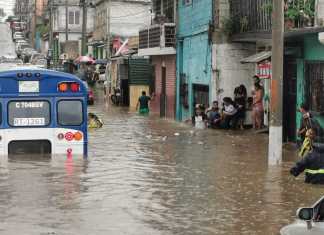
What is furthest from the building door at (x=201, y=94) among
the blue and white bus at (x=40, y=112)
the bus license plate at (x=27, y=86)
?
the bus license plate at (x=27, y=86)

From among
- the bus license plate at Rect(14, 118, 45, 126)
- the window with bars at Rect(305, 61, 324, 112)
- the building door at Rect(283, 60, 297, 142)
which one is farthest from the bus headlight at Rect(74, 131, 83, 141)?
the building door at Rect(283, 60, 297, 142)

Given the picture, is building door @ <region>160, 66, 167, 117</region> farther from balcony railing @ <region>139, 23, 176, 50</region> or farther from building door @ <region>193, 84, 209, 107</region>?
building door @ <region>193, 84, 209, 107</region>

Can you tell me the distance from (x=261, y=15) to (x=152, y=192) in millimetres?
12224

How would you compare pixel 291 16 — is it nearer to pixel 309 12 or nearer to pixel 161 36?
pixel 309 12

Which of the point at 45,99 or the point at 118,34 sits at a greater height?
the point at 118,34

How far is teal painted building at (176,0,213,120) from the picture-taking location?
27.9m

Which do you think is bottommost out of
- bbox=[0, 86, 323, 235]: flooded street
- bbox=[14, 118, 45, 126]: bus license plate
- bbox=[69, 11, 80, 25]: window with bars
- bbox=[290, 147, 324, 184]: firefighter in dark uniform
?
bbox=[0, 86, 323, 235]: flooded street

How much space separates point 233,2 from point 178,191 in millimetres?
14512

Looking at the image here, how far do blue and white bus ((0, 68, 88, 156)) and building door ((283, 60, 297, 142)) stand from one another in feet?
23.2

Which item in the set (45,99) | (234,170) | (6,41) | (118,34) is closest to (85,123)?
(45,99)

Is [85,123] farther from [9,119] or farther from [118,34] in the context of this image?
[118,34]

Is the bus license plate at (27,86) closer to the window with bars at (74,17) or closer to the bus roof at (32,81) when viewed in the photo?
the bus roof at (32,81)

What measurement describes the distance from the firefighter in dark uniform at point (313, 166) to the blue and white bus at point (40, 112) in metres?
5.45

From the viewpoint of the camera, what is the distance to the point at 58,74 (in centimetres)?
1616
